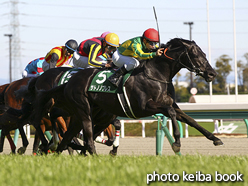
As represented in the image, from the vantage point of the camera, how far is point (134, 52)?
20.8 ft

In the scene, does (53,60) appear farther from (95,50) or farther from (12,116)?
(12,116)

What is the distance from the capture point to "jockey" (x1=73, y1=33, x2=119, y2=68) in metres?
7.26

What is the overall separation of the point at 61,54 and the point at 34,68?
1.19 meters

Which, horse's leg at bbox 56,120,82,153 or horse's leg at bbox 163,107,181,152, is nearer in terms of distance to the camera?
horse's leg at bbox 163,107,181,152

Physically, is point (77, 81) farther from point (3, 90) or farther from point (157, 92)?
point (3, 90)

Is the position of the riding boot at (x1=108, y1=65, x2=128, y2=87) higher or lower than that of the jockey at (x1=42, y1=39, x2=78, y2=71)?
lower

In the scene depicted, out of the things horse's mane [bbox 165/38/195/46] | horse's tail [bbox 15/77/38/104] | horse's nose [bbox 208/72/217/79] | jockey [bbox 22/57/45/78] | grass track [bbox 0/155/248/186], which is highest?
horse's mane [bbox 165/38/195/46]

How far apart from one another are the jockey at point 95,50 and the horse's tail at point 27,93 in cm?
90

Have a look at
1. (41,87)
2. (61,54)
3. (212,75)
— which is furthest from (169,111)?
(61,54)

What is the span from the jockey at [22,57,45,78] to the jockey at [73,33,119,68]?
1520 mm

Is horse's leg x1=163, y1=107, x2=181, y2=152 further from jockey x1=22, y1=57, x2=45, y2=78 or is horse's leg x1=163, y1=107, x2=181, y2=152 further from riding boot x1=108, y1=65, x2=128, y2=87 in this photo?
jockey x1=22, y1=57, x2=45, y2=78

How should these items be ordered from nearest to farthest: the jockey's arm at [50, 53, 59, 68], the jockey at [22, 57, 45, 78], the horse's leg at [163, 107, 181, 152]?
the horse's leg at [163, 107, 181, 152] → the jockey's arm at [50, 53, 59, 68] → the jockey at [22, 57, 45, 78]

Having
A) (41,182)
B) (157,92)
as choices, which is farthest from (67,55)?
(41,182)

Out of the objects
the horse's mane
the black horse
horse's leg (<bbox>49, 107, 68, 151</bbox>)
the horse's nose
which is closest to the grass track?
the black horse
